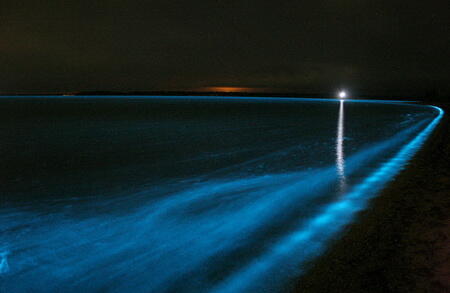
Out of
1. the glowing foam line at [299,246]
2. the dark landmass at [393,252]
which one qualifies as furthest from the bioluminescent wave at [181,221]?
the dark landmass at [393,252]

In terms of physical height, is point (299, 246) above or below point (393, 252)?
below

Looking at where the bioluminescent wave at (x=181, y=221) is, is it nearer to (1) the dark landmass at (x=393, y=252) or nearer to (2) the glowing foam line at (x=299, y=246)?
(2) the glowing foam line at (x=299, y=246)

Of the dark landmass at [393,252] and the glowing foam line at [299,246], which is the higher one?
the dark landmass at [393,252]

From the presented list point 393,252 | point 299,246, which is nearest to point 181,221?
point 299,246

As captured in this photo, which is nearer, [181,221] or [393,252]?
[393,252]

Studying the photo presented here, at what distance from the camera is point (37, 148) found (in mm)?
16031

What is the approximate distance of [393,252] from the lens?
12.5 feet

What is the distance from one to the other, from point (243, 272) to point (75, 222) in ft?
12.7

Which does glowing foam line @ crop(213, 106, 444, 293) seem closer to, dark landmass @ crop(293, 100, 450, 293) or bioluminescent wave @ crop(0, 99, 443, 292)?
bioluminescent wave @ crop(0, 99, 443, 292)

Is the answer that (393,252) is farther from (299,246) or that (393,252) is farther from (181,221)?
(181,221)

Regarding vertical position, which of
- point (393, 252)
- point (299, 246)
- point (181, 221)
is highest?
point (393, 252)

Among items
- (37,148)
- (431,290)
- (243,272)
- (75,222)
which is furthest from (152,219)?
(37,148)

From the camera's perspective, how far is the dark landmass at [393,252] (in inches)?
126

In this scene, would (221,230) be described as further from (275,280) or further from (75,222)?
(75,222)
